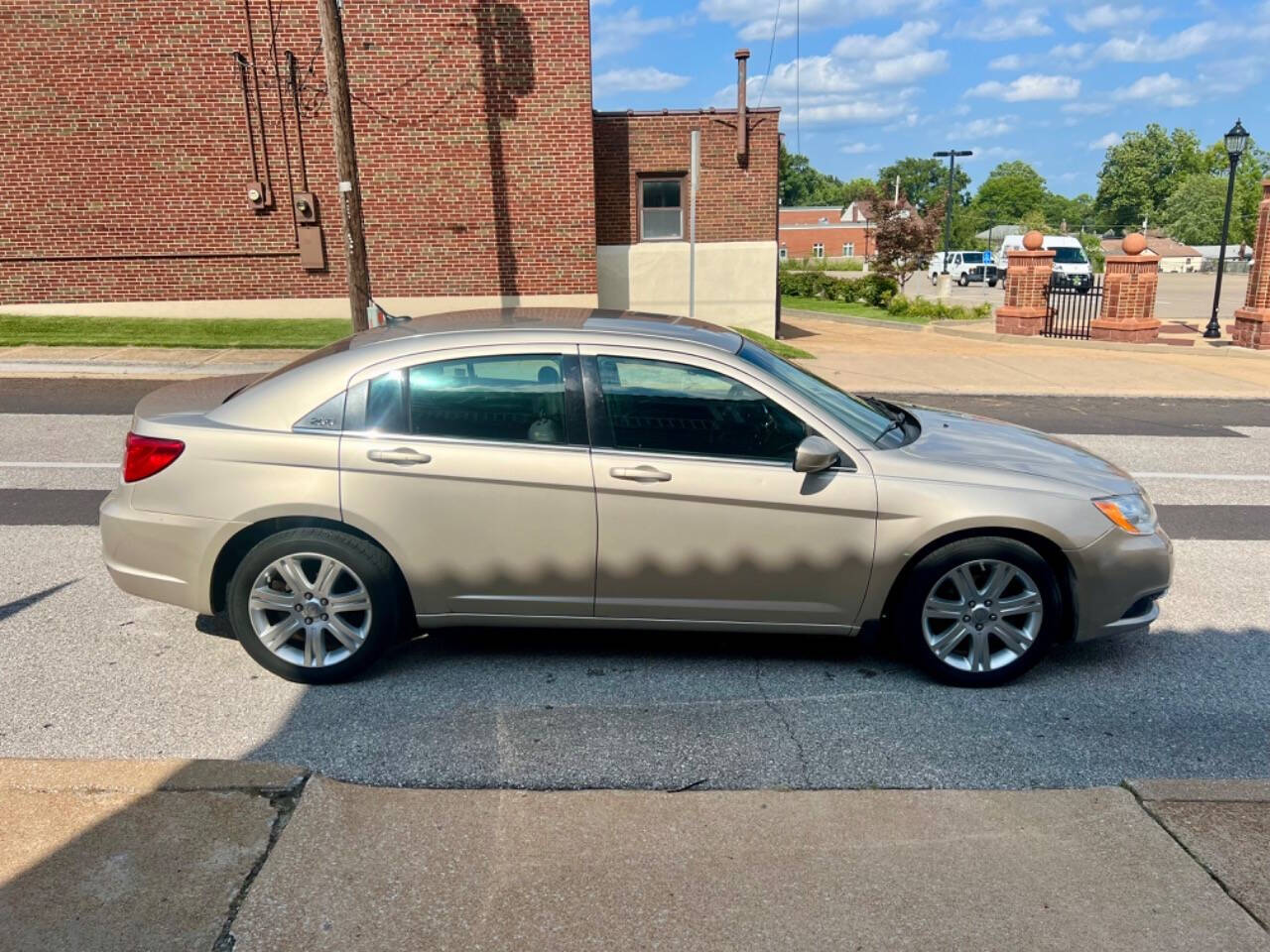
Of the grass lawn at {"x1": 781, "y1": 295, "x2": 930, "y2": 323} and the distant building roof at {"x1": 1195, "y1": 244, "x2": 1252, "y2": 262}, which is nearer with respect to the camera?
the grass lawn at {"x1": 781, "y1": 295, "x2": 930, "y2": 323}

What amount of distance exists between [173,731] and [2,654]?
1276 millimetres

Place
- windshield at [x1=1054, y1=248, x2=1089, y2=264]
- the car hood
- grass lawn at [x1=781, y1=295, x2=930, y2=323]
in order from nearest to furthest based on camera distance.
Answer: the car hood → grass lawn at [x1=781, y1=295, x2=930, y2=323] → windshield at [x1=1054, y1=248, x2=1089, y2=264]

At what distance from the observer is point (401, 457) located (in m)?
4.14

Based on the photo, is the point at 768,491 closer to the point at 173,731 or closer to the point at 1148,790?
the point at 1148,790

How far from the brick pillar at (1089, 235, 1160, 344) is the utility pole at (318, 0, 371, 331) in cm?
1350

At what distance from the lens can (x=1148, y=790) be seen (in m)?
3.43

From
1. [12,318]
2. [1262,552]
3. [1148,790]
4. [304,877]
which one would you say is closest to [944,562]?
[1148,790]

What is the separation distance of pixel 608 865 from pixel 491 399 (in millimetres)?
2053

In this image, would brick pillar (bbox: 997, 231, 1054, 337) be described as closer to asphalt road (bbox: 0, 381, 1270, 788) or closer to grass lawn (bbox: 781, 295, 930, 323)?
grass lawn (bbox: 781, 295, 930, 323)

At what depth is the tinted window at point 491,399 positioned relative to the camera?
4.23m

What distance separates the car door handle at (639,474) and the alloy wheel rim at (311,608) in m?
1.16

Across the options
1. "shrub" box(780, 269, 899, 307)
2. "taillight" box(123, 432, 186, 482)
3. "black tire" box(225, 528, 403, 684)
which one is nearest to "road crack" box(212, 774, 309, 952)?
"black tire" box(225, 528, 403, 684)

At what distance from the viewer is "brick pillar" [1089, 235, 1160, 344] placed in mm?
18609

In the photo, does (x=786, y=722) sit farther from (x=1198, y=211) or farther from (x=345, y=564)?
(x=1198, y=211)
